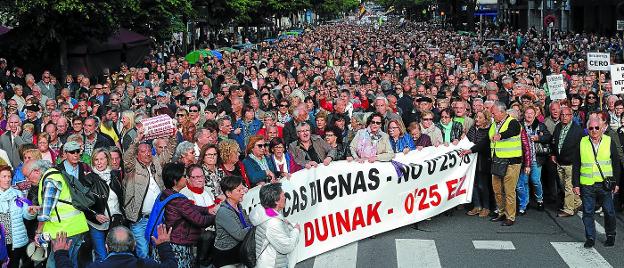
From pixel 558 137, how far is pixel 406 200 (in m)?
2.60

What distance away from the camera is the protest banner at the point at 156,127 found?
1024cm

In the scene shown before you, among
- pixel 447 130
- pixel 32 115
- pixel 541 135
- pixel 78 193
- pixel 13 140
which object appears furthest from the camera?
pixel 32 115

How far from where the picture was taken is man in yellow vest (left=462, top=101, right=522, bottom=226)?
38.1 ft

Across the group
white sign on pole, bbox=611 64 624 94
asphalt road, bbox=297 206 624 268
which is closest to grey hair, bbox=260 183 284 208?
asphalt road, bbox=297 206 624 268

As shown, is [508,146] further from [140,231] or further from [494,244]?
[140,231]

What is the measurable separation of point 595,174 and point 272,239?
485cm

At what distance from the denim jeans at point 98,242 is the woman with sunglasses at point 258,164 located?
70.8 inches

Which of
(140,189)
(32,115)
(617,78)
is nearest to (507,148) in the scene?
(617,78)

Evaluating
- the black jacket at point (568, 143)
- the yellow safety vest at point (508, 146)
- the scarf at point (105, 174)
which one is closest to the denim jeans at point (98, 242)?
the scarf at point (105, 174)

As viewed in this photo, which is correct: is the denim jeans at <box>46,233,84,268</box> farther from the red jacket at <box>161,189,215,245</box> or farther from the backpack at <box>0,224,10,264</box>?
the red jacket at <box>161,189,215,245</box>

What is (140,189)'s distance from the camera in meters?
8.80

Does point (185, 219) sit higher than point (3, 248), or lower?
higher

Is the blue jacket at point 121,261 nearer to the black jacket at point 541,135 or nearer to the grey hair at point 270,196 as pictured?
the grey hair at point 270,196

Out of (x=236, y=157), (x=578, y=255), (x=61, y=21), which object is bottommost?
(x=578, y=255)
